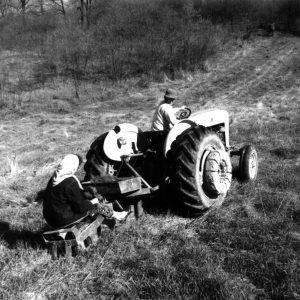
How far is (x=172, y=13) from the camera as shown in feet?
87.6

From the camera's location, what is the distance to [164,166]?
207 inches

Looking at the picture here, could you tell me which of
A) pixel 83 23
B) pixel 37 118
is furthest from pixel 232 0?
pixel 37 118

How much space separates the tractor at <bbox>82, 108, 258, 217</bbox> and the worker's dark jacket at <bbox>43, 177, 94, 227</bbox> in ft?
1.20

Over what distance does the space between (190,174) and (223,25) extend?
26.0 m

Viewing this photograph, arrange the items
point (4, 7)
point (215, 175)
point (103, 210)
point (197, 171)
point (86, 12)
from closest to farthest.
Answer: point (103, 210), point (197, 171), point (215, 175), point (86, 12), point (4, 7)

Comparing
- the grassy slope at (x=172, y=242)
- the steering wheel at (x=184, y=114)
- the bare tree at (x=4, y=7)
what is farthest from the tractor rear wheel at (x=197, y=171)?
the bare tree at (x=4, y=7)

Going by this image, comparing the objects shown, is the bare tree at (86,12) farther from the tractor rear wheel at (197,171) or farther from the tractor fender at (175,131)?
the tractor rear wheel at (197,171)

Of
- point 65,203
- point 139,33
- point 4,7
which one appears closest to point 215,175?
point 65,203

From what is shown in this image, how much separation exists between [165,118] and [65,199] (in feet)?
6.38

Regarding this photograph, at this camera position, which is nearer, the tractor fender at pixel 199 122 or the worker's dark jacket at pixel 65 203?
the worker's dark jacket at pixel 65 203

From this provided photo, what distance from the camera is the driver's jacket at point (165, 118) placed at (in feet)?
17.4

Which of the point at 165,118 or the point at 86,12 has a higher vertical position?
the point at 86,12

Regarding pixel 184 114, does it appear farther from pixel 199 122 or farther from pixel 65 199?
pixel 65 199

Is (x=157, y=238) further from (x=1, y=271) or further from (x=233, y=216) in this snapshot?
(x=1, y=271)
